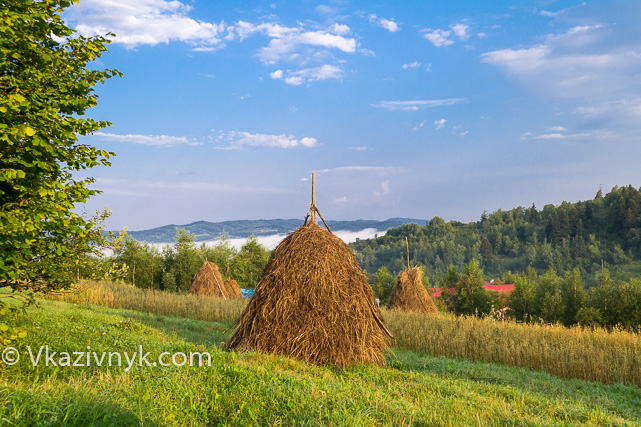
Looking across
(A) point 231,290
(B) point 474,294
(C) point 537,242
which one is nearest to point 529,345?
(A) point 231,290

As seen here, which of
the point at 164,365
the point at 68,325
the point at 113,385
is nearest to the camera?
the point at 113,385

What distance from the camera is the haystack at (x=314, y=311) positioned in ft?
25.2

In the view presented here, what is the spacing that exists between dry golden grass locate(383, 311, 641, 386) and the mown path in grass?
1548 mm

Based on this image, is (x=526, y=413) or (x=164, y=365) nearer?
(x=526, y=413)

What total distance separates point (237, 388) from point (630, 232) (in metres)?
80.6

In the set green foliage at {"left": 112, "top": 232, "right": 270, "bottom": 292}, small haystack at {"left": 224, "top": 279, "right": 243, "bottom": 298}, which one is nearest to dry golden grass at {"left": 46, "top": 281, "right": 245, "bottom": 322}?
small haystack at {"left": 224, "top": 279, "right": 243, "bottom": 298}

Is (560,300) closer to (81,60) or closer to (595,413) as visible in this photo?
(595,413)

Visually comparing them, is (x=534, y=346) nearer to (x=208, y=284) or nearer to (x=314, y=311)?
(x=314, y=311)

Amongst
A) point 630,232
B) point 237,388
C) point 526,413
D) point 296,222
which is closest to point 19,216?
point 237,388

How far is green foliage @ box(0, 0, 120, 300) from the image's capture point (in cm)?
477

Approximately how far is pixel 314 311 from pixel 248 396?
10.6ft

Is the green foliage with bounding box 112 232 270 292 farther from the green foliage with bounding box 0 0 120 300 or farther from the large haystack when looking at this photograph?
the green foliage with bounding box 0 0 120 300

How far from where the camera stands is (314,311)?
7.79m

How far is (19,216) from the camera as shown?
15.5ft
